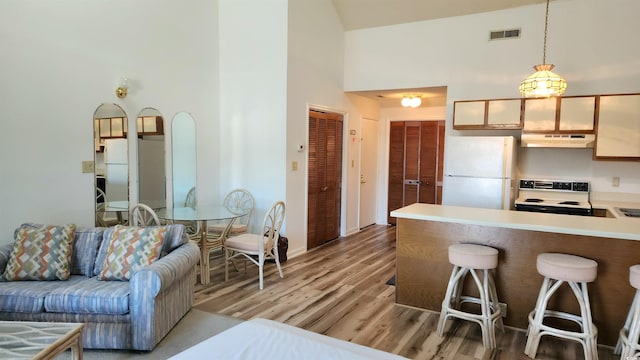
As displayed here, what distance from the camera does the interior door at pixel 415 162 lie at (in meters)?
7.40

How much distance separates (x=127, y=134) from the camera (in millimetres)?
4395

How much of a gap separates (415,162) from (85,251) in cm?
574

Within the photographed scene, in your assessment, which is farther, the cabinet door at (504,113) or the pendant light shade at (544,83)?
the cabinet door at (504,113)

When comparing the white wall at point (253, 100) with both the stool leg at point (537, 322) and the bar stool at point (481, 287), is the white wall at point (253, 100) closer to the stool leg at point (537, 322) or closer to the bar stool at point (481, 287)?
the bar stool at point (481, 287)

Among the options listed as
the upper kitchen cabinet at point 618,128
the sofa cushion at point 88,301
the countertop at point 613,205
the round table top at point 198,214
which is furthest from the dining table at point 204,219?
the upper kitchen cabinet at point 618,128

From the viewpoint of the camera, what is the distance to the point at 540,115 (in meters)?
4.79

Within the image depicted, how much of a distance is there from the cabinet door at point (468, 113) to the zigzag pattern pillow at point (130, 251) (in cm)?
387

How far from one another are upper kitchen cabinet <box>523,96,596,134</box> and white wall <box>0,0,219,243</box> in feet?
14.2

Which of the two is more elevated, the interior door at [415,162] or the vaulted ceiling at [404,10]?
the vaulted ceiling at [404,10]

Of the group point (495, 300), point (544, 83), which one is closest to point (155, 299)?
point (495, 300)

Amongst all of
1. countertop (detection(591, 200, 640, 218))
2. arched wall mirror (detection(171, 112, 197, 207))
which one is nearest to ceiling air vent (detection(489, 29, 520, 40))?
countertop (detection(591, 200, 640, 218))

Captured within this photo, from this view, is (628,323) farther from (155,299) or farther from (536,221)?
(155,299)

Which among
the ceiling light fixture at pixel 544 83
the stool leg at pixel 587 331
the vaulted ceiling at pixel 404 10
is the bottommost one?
the stool leg at pixel 587 331

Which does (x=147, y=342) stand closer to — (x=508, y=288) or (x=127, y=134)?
(x=127, y=134)
